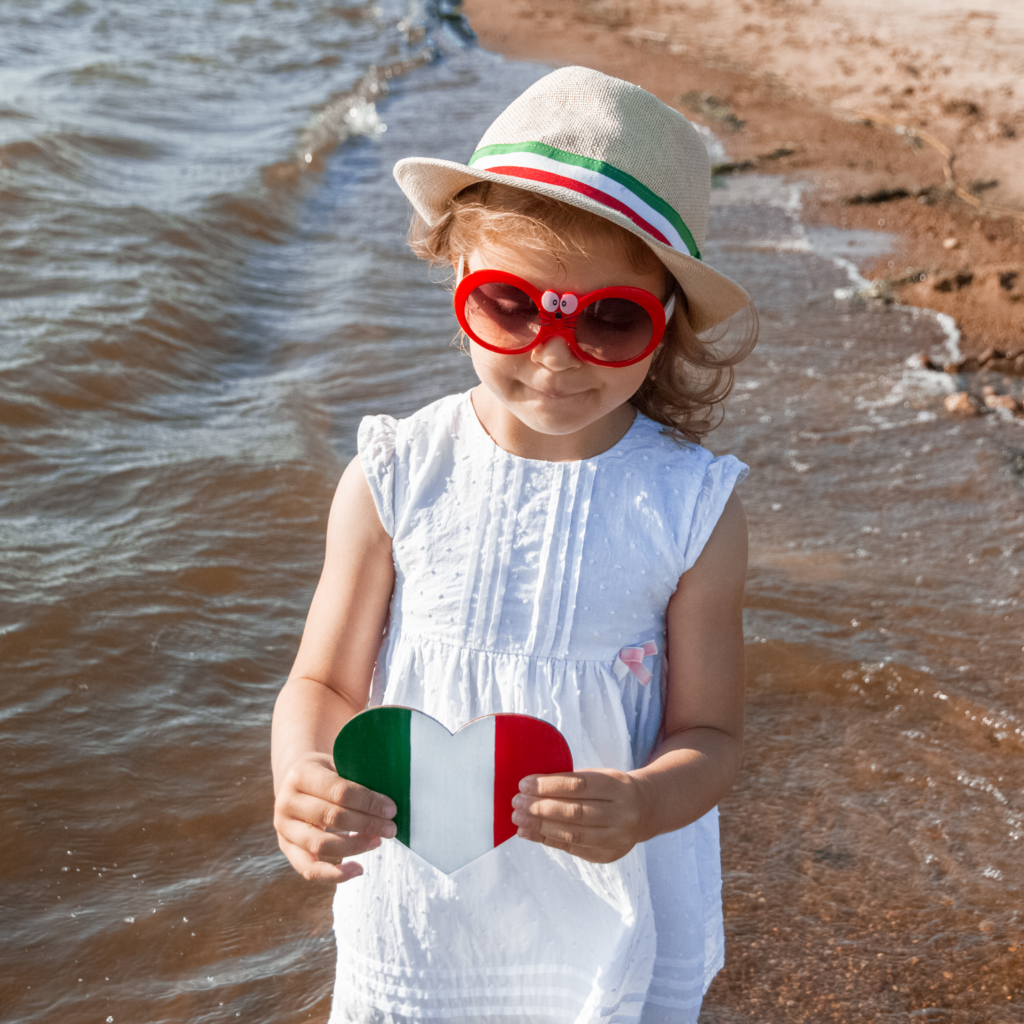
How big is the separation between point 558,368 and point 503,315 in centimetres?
10

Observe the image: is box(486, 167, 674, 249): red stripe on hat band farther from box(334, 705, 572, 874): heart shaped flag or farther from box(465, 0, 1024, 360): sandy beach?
box(465, 0, 1024, 360): sandy beach

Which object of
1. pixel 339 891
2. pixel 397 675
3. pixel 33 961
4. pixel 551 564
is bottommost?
pixel 33 961

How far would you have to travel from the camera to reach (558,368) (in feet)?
4.81

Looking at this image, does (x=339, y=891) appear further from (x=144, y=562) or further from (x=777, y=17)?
(x=777, y=17)

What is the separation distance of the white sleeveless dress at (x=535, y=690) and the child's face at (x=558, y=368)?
4.4 inches

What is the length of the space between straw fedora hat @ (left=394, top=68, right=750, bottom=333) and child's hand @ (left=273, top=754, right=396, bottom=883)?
76 centimetres

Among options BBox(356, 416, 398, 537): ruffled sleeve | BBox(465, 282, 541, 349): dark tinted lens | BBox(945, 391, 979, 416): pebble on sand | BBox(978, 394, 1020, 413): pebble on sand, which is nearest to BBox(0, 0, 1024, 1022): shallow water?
BBox(945, 391, 979, 416): pebble on sand

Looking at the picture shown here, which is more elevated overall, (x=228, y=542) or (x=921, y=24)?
(x=921, y=24)

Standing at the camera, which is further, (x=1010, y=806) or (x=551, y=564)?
(x=1010, y=806)

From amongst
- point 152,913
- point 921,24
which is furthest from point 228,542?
point 921,24

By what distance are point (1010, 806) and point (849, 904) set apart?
53 cm

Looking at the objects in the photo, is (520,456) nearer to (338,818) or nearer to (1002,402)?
(338,818)

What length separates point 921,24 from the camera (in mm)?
10516

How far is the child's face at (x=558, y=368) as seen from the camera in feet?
4.75
